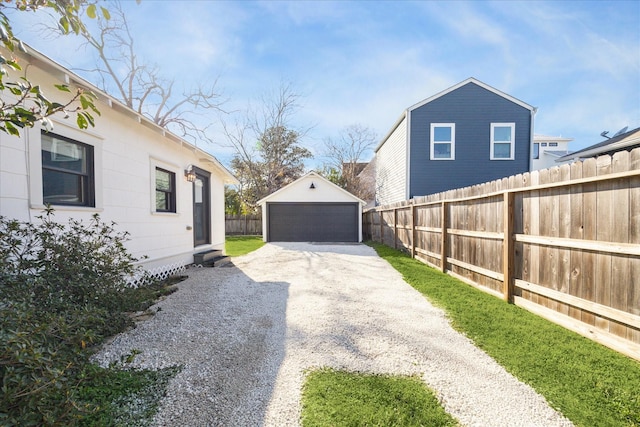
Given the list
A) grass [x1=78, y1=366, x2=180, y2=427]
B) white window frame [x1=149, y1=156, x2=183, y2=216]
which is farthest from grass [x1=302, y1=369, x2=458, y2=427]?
white window frame [x1=149, y1=156, x2=183, y2=216]

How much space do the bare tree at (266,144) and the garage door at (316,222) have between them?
29.3ft

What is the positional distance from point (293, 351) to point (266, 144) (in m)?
22.6

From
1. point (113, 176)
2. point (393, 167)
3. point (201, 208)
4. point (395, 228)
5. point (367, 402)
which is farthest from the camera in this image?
point (393, 167)

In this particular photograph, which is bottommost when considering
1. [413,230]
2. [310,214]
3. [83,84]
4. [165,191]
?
[413,230]

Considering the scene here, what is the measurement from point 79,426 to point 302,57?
39.0 feet

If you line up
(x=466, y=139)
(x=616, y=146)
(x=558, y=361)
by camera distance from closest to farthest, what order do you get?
(x=558, y=361)
(x=616, y=146)
(x=466, y=139)

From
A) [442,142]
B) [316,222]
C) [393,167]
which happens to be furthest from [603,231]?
[316,222]

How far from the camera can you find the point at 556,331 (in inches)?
128

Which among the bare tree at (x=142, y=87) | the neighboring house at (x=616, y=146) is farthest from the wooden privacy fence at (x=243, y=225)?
the neighboring house at (x=616, y=146)

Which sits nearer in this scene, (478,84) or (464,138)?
(478,84)

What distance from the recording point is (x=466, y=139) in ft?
41.2

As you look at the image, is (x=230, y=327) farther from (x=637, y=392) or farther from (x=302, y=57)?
(x=302, y=57)

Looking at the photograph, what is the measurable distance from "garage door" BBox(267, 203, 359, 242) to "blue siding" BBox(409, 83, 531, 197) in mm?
3890

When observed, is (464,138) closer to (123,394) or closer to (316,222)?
(316,222)
